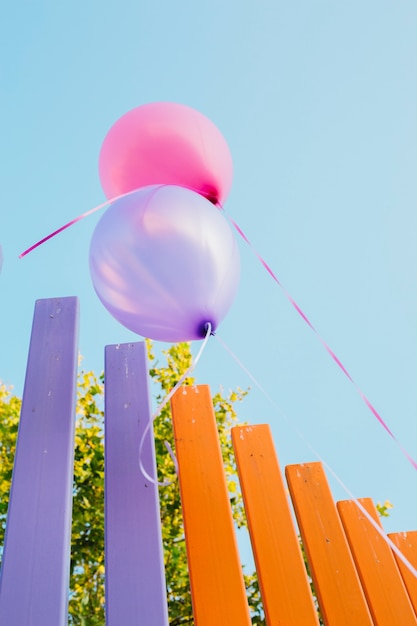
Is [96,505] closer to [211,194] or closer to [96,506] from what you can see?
[96,506]

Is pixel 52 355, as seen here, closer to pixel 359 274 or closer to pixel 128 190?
pixel 128 190

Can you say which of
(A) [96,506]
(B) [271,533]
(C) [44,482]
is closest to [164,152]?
(C) [44,482]

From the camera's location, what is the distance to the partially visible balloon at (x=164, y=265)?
1251 millimetres

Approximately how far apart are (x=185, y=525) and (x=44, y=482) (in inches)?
14.3

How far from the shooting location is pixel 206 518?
138 cm

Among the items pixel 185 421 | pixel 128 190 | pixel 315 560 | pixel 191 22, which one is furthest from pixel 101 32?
pixel 315 560

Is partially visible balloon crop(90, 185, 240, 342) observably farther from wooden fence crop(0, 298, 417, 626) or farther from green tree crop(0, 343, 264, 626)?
green tree crop(0, 343, 264, 626)

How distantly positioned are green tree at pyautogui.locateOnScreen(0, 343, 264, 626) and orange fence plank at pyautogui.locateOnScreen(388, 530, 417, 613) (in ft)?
2.70

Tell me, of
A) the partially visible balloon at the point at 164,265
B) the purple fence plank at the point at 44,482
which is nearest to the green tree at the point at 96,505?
the purple fence plank at the point at 44,482

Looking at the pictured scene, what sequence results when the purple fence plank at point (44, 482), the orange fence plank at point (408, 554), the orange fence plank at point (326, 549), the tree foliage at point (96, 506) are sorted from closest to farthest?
the purple fence plank at point (44, 482), the orange fence plank at point (326, 549), the orange fence plank at point (408, 554), the tree foliage at point (96, 506)

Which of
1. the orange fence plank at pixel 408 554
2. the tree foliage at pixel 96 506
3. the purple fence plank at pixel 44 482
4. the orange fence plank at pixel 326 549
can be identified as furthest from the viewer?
the tree foliage at pixel 96 506

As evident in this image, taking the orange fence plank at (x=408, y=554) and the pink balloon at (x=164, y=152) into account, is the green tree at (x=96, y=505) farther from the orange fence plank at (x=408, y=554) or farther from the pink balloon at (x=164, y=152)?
the pink balloon at (x=164, y=152)

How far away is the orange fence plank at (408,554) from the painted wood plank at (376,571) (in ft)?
0.14

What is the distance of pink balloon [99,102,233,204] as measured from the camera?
1507mm
